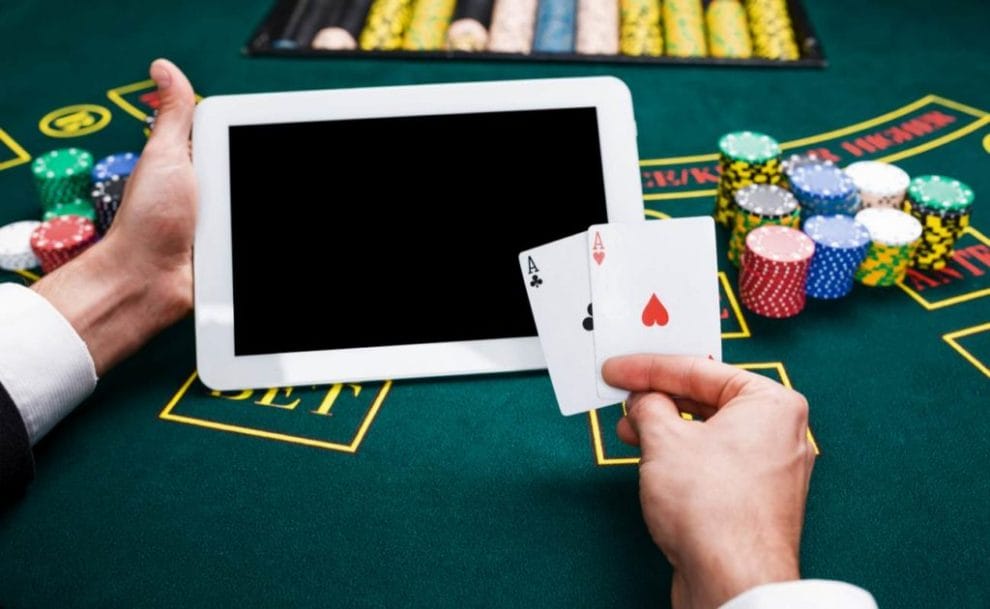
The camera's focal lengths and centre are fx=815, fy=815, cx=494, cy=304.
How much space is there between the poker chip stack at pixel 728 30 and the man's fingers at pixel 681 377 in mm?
1775

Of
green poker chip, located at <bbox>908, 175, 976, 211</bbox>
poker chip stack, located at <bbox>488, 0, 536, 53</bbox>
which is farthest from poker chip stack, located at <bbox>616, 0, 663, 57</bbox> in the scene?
green poker chip, located at <bbox>908, 175, 976, 211</bbox>

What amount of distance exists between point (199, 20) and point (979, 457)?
2691mm

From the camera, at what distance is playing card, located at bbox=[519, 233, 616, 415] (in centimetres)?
119

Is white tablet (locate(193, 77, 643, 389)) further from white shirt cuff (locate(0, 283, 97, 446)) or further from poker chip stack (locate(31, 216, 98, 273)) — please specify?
poker chip stack (locate(31, 216, 98, 273))

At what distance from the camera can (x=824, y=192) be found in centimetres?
166

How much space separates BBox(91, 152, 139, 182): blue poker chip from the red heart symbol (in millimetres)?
1254

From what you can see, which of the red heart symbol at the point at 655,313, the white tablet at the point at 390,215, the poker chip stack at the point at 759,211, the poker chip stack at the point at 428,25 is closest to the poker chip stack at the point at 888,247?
the poker chip stack at the point at 759,211

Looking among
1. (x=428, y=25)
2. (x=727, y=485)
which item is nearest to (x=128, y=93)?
(x=428, y=25)

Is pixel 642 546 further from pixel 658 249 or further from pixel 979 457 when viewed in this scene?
pixel 979 457

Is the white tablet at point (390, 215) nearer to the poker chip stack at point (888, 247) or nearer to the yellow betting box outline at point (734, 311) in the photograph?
the yellow betting box outline at point (734, 311)

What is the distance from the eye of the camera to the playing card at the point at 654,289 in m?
1.15

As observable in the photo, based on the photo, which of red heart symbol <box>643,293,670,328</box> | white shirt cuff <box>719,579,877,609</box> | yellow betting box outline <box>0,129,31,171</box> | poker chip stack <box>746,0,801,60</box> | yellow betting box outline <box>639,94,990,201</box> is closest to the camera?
white shirt cuff <box>719,579,877,609</box>

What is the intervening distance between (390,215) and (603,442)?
1.72 feet

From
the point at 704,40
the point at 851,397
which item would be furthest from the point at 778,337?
the point at 704,40
